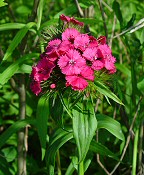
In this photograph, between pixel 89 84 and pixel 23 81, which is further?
pixel 23 81

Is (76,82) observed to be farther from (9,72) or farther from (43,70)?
(9,72)

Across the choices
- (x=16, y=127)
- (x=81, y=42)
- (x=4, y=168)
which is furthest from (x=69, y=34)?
(x=4, y=168)

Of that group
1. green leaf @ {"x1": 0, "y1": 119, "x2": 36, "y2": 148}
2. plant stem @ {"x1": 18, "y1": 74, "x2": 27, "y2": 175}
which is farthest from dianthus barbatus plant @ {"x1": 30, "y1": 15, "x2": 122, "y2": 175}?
plant stem @ {"x1": 18, "y1": 74, "x2": 27, "y2": 175}

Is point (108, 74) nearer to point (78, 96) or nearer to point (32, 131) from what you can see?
point (78, 96)

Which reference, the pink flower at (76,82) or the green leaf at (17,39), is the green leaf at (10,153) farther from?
the pink flower at (76,82)

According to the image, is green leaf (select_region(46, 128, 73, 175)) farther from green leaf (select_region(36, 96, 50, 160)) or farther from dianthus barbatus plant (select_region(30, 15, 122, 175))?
dianthus barbatus plant (select_region(30, 15, 122, 175))

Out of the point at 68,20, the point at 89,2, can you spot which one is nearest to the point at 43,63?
the point at 68,20
